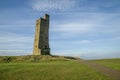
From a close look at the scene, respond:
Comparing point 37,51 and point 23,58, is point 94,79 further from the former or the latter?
point 37,51

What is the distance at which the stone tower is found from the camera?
40688 mm

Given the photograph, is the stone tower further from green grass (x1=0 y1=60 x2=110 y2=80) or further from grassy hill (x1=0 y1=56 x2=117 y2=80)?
green grass (x1=0 y1=60 x2=110 y2=80)

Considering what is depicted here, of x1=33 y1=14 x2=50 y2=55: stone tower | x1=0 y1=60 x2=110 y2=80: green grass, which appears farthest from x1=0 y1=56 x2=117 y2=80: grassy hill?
x1=33 y1=14 x2=50 y2=55: stone tower

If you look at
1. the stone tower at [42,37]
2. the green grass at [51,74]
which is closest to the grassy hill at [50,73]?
the green grass at [51,74]

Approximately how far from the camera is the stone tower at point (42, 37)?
40.7 meters

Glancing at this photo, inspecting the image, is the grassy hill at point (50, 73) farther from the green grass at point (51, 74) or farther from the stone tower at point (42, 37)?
the stone tower at point (42, 37)

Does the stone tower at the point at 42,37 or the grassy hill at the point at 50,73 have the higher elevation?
the stone tower at the point at 42,37

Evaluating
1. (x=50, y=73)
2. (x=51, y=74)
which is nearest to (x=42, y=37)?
(x=50, y=73)

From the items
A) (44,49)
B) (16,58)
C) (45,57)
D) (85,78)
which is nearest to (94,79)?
(85,78)

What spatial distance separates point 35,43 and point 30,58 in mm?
10987

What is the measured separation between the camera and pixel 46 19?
43.3 m

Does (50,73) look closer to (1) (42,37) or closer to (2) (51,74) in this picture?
(2) (51,74)

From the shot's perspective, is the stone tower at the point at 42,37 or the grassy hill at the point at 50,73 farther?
the stone tower at the point at 42,37

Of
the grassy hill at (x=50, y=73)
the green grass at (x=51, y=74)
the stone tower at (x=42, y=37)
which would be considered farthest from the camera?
the stone tower at (x=42, y=37)
